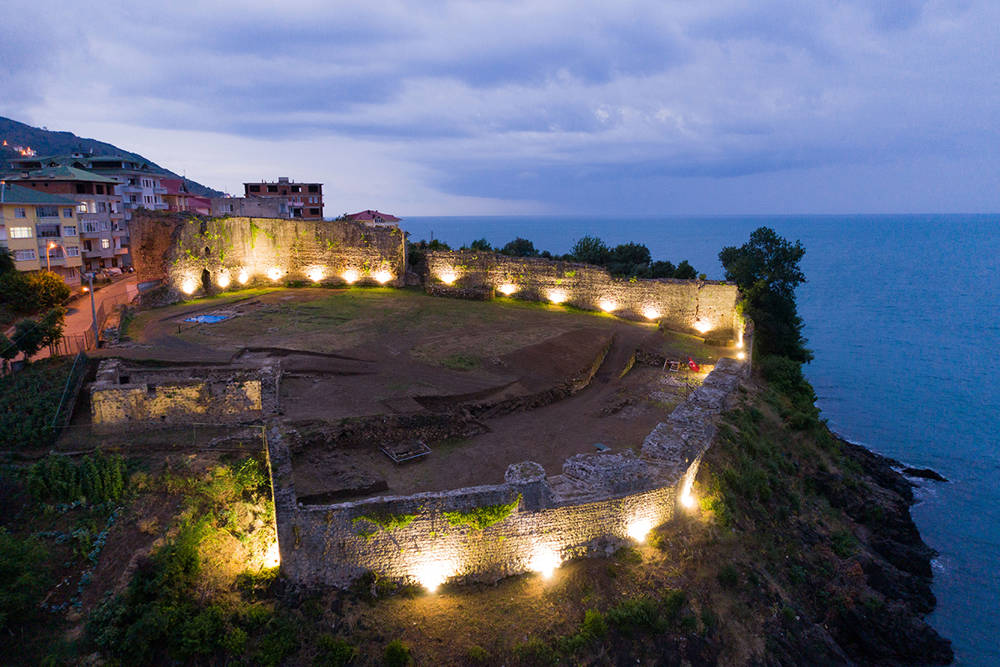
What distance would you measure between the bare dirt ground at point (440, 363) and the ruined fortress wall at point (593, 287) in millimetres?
1277

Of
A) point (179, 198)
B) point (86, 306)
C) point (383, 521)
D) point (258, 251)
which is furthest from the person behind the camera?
point (179, 198)

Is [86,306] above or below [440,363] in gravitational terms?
above

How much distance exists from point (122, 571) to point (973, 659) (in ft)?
72.7

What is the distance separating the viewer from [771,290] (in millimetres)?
33844

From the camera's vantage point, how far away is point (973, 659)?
1567 cm

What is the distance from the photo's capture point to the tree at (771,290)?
3209cm

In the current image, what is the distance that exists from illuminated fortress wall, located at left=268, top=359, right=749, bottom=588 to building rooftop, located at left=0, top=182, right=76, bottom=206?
1138 inches

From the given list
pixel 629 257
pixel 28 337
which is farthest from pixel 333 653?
pixel 629 257

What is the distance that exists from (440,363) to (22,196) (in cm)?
2904

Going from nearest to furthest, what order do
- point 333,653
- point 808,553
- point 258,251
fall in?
point 333,653
point 808,553
point 258,251

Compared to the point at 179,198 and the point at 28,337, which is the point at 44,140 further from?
the point at 28,337

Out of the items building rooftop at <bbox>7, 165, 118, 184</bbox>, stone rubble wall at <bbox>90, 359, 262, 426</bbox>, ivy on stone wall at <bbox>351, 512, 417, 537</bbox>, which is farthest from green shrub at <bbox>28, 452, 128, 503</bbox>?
building rooftop at <bbox>7, 165, 118, 184</bbox>

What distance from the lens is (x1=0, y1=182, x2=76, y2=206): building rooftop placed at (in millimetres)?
30531

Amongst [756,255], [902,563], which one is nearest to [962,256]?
[756,255]
